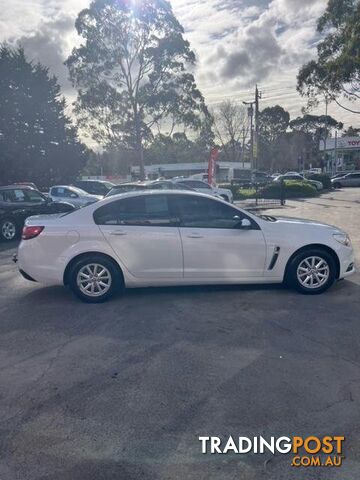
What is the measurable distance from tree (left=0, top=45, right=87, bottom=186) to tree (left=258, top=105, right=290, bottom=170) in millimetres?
52991

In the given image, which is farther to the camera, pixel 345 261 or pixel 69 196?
pixel 69 196

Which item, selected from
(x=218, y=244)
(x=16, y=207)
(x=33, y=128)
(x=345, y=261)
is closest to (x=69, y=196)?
(x=16, y=207)

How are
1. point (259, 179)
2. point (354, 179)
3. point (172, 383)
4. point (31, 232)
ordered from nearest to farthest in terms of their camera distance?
point (172, 383)
point (31, 232)
point (354, 179)
point (259, 179)

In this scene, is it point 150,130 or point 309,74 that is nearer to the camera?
point 309,74

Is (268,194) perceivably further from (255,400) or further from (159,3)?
(255,400)

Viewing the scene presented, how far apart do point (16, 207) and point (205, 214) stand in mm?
8336

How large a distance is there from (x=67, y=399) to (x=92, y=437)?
23.3 inches

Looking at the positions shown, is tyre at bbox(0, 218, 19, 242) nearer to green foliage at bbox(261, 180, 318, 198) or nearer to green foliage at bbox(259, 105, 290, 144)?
green foliage at bbox(261, 180, 318, 198)

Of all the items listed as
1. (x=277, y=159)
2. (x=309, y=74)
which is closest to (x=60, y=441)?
(x=309, y=74)

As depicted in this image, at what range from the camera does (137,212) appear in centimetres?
596

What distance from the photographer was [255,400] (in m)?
3.35

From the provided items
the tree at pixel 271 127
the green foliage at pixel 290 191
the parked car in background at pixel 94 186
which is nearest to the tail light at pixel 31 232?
the parked car in background at pixel 94 186

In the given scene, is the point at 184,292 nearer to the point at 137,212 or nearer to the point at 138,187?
the point at 137,212

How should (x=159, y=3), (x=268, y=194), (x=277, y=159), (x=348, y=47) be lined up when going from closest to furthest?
(x=348, y=47)
(x=268, y=194)
(x=159, y=3)
(x=277, y=159)
